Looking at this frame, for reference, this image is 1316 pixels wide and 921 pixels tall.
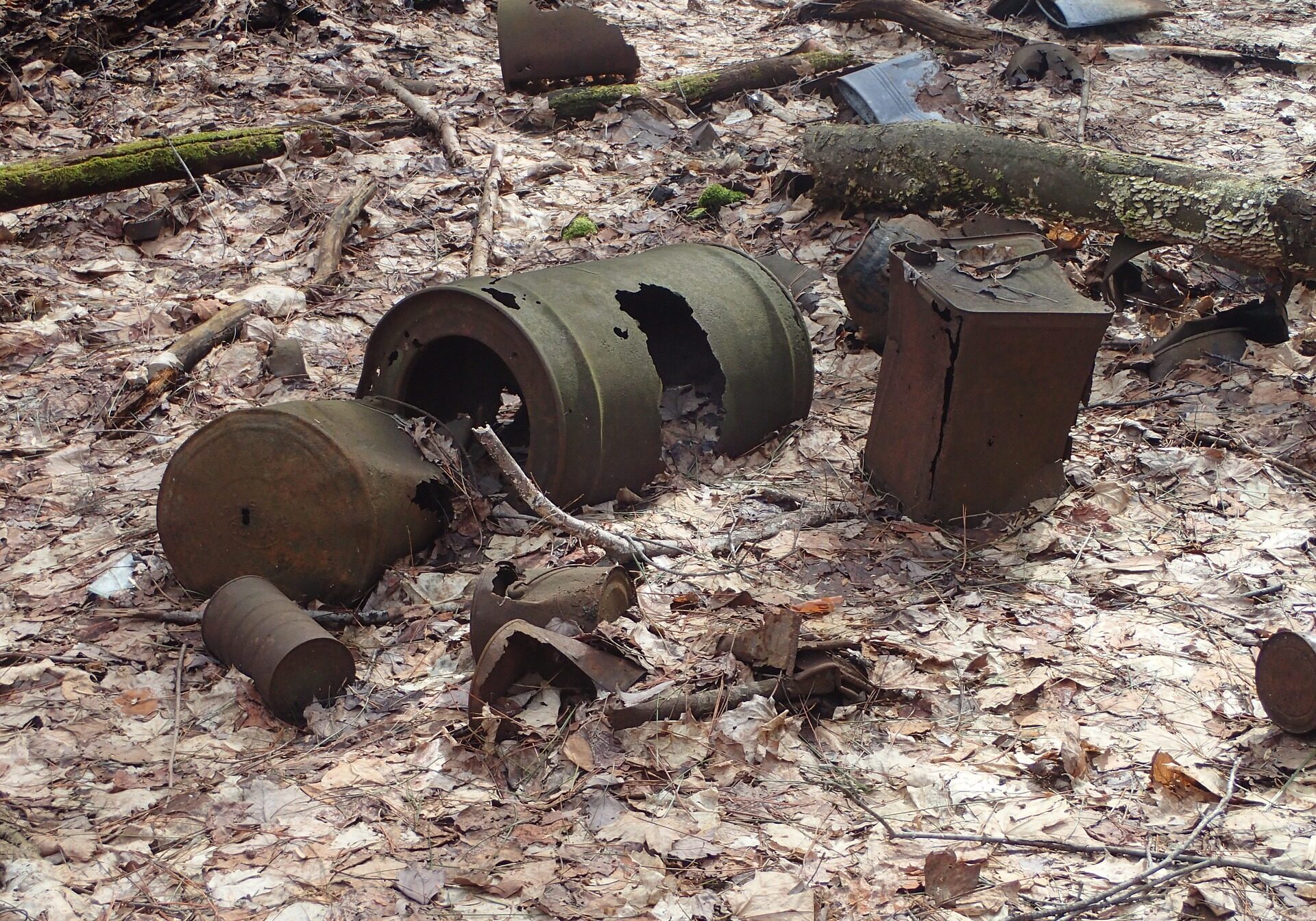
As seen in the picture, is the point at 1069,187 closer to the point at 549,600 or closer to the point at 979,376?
the point at 979,376

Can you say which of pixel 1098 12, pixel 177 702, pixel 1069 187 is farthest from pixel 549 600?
pixel 1098 12

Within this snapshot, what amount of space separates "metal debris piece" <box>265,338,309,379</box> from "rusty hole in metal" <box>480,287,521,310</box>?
5.93 ft

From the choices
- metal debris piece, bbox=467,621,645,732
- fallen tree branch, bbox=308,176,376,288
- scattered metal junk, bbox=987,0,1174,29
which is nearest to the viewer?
metal debris piece, bbox=467,621,645,732

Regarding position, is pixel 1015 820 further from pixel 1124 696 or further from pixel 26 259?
pixel 26 259

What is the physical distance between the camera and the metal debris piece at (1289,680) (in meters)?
3.06

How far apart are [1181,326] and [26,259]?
6.77m

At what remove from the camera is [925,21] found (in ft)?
36.3

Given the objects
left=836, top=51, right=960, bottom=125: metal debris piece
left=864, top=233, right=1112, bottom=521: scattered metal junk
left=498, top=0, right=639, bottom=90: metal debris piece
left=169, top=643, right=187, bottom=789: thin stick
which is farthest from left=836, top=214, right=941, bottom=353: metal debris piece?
left=498, top=0, right=639, bottom=90: metal debris piece

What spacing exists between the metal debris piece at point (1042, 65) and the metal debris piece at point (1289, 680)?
7.81 metres

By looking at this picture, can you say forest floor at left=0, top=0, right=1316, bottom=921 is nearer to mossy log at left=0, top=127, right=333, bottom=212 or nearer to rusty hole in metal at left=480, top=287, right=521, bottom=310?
mossy log at left=0, top=127, right=333, bottom=212

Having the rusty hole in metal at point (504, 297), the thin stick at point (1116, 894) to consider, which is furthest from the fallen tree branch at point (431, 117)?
the thin stick at point (1116, 894)

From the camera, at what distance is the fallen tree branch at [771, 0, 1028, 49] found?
10773 millimetres

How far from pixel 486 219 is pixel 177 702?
446 cm

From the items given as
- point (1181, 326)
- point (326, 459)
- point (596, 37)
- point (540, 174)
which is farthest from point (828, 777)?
point (596, 37)
